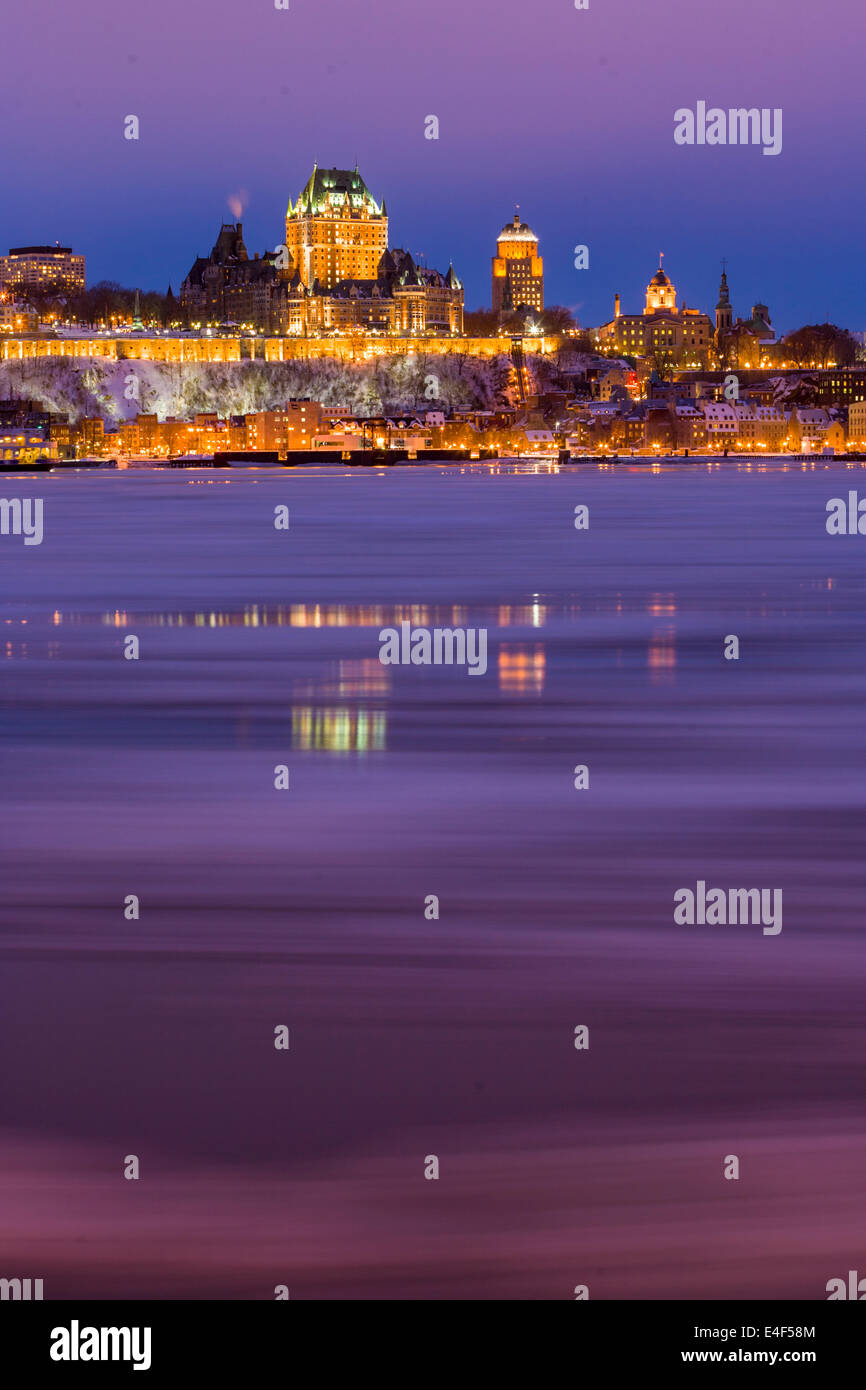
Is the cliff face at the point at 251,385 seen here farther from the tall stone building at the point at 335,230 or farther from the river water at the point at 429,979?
the river water at the point at 429,979

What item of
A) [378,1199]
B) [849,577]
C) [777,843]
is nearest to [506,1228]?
[378,1199]

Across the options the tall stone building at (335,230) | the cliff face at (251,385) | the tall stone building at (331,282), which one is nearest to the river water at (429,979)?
the cliff face at (251,385)

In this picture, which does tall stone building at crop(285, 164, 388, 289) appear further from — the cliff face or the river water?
the river water

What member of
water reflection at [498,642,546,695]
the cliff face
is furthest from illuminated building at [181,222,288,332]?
water reflection at [498,642,546,695]

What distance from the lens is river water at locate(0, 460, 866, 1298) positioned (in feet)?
14.9

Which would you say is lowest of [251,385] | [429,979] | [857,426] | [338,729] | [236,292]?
[429,979]

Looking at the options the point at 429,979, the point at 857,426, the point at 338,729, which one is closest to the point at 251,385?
the point at 857,426

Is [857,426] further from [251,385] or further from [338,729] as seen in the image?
[338,729]

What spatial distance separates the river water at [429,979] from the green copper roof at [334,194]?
18710 cm

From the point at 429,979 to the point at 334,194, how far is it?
19730cm

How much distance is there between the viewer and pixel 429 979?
6.44 m
